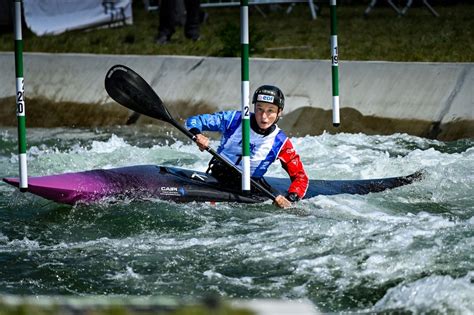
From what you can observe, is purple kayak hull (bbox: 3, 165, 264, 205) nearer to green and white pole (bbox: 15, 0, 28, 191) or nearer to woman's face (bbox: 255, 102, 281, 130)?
woman's face (bbox: 255, 102, 281, 130)

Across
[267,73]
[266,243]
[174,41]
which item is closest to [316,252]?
[266,243]

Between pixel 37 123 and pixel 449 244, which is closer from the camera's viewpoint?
pixel 449 244

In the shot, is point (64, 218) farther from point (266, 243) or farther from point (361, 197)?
point (361, 197)

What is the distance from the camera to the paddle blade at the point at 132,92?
8641 mm

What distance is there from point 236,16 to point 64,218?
11405mm

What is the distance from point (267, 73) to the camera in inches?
507

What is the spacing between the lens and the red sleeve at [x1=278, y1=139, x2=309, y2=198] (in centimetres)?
841

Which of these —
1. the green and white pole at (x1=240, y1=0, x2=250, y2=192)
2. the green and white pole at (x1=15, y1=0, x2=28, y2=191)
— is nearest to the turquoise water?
the green and white pole at (x1=240, y1=0, x2=250, y2=192)

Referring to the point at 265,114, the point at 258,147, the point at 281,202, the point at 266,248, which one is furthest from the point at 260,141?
the point at 266,248

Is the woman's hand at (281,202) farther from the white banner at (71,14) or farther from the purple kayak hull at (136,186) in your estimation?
the white banner at (71,14)

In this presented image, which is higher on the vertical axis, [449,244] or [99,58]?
[99,58]

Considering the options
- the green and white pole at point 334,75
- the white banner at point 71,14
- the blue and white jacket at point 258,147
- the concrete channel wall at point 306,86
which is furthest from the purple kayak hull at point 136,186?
the white banner at point 71,14

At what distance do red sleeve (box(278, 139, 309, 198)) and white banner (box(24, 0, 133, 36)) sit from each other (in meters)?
9.42

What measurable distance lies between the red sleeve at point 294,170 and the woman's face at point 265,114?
220mm
